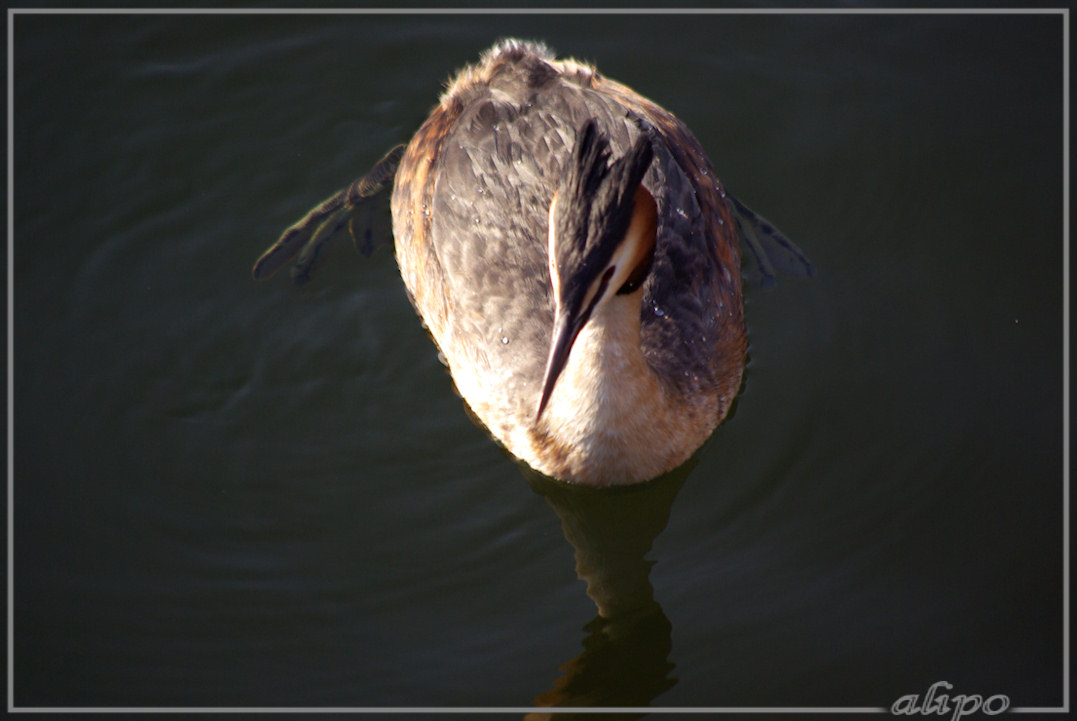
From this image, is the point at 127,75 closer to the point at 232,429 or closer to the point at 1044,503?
the point at 232,429

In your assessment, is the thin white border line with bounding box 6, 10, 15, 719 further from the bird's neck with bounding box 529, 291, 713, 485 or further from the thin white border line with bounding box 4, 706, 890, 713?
the bird's neck with bounding box 529, 291, 713, 485

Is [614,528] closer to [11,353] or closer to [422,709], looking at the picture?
[422,709]

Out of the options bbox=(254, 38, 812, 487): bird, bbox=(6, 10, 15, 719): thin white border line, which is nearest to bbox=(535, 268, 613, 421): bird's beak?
bbox=(254, 38, 812, 487): bird

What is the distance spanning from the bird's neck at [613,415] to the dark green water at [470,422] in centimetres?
30

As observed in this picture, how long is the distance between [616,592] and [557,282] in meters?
1.79

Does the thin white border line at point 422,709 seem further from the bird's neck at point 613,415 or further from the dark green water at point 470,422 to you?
the bird's neck at point 613,415

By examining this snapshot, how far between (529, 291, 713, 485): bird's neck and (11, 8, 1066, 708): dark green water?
0.30m

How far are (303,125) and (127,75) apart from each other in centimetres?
139

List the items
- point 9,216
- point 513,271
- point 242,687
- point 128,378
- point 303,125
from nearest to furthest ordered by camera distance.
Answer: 1. point 242,687
2. point 513,271
3. point 128,378
4. point 9,216
5. point 303,125

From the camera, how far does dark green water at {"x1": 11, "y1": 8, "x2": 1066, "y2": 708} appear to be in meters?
5.74

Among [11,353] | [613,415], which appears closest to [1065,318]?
[613,415]

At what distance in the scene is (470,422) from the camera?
6652 millimetres

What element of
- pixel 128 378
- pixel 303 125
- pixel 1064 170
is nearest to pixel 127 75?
pixel 303 125

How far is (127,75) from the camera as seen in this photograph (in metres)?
8.25
